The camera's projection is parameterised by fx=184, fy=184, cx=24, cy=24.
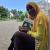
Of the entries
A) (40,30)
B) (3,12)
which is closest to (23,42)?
(40,30)

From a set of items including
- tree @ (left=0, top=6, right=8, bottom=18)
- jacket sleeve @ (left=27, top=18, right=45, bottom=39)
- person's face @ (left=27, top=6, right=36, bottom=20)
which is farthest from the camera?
tree @ (left=0, top=6, right=8, bottom=18)

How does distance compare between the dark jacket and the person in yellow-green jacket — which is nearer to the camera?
the person in yellow-green jacket

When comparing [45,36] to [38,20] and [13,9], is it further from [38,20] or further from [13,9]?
[13,9]

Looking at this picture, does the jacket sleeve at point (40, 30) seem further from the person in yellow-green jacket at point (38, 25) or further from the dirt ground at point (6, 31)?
the dirt ground at point (6, 31)

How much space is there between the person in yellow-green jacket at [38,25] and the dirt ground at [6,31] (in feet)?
0.81

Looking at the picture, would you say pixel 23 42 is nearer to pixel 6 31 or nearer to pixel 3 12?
pixel 6 31

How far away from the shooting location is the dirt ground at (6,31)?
2.27 m

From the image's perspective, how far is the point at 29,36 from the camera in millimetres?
2066

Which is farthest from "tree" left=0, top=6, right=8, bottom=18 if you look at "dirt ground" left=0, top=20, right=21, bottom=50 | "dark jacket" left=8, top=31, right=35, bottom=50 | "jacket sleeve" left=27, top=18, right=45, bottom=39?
"jacket sleeve" left=27, top=18, right=45, bottom=39

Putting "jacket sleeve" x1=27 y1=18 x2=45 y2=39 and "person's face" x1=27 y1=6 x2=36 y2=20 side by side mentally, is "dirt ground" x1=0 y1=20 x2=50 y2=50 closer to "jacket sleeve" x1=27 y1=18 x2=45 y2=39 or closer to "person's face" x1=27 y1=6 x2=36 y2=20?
"person's face" x1=27 y1=6 x2=36 y2=20

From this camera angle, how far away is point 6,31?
2305 millimetres

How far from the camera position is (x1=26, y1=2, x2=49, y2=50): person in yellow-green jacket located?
77.0 inches

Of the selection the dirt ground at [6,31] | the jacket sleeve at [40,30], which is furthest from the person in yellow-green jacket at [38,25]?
the dirt ground at [6,31]

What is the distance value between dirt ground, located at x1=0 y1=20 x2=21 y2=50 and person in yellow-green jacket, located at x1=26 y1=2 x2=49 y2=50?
9.7 inches
